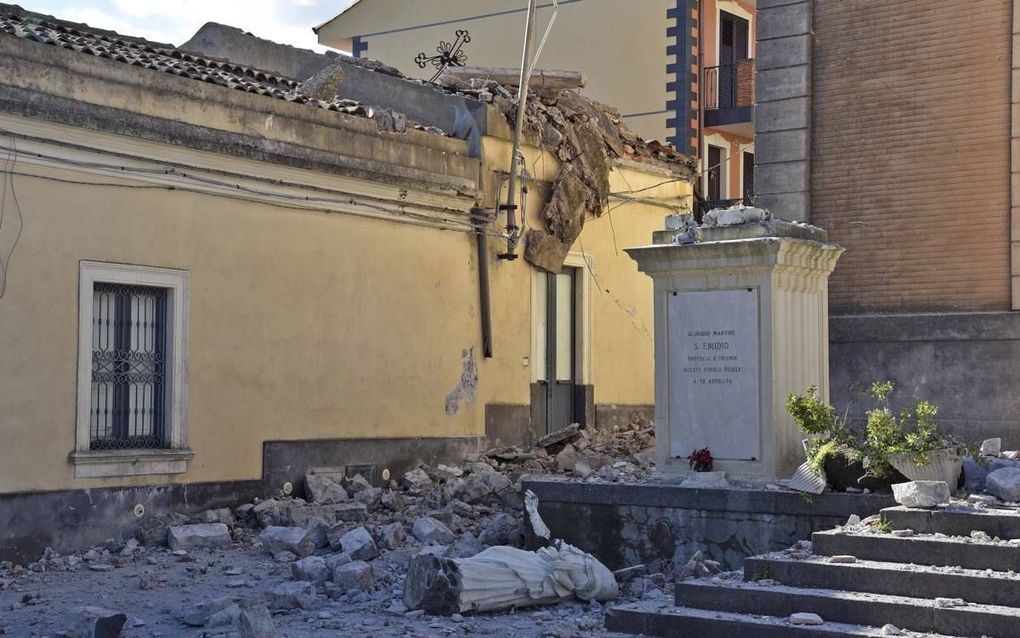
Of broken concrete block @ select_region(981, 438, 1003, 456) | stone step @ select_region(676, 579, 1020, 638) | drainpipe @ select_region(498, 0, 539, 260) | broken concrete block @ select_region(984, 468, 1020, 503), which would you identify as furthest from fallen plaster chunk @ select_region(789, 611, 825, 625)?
drainpipe @ select_region(498, 0, 539, 260)

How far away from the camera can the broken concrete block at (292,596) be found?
10180 mm

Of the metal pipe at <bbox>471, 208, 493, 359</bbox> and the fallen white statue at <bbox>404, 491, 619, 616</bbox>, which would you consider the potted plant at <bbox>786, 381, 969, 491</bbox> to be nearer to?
the fallen white statue at <bbox>404, 491, 619, 616</bbox>

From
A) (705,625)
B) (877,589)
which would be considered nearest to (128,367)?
(705,625)

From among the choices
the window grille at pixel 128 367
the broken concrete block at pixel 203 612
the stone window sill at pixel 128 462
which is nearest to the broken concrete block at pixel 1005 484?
the broken concrete block at pixel 203 612

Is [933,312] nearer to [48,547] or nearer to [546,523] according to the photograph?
[546,523]

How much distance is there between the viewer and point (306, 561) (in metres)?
11.2

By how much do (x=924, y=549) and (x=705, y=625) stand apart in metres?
1.47

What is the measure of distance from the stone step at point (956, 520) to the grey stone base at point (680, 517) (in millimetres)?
501

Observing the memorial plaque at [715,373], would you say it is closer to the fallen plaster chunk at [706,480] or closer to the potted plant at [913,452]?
the fallen plaster chunk at [706,480]

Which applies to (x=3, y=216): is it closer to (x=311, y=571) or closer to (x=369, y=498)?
(x=311, y=571)

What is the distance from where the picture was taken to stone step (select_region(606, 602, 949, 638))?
773 centimetres

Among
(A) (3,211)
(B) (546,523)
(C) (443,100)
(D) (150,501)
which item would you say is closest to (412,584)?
(B) (546,523)

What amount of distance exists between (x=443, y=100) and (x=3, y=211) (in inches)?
269

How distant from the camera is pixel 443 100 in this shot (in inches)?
705
